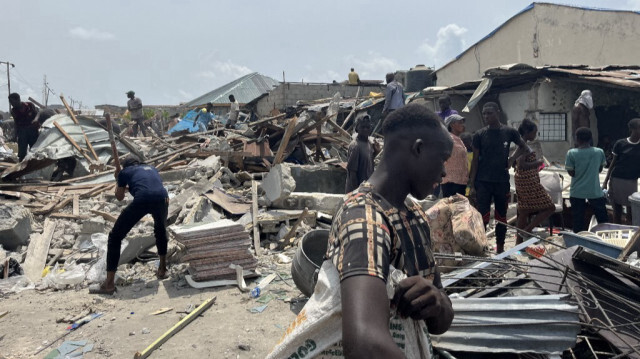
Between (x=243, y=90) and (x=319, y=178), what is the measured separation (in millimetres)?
27272

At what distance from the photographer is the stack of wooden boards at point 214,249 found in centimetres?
539

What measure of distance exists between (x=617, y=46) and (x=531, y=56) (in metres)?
2.87

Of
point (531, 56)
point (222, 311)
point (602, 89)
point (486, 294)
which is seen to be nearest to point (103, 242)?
point (222, 311)

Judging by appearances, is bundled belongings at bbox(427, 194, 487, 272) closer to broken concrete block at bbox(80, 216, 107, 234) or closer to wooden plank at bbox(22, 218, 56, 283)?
broken concrete block at bbox(80, 216, 107, 234)

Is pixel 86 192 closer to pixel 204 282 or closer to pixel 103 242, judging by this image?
pixel 103 242

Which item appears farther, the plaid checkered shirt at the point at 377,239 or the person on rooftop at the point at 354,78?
the person on rooftop at the point at 354,78

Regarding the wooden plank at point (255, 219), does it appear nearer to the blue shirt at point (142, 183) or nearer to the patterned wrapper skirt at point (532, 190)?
the blue shirt at point (142, 183)

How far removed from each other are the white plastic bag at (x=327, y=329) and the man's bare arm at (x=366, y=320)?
9 cm

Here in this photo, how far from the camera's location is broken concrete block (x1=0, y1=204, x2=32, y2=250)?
6.57 m

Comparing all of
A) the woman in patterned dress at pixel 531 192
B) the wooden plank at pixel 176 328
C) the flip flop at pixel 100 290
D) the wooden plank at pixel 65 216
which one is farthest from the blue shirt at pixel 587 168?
the wooden plank at pixel 65 216

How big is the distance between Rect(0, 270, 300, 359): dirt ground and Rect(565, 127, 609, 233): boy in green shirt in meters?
3.97

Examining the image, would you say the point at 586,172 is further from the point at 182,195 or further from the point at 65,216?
the point at 65,216

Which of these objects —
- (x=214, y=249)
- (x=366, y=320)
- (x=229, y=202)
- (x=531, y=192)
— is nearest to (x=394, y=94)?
(x=229, y=202)

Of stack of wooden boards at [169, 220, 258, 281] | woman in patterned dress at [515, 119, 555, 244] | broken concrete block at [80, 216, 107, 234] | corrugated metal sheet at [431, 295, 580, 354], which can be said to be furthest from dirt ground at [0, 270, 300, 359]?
woman in patterned dress at [515, 119, 555, 244]
